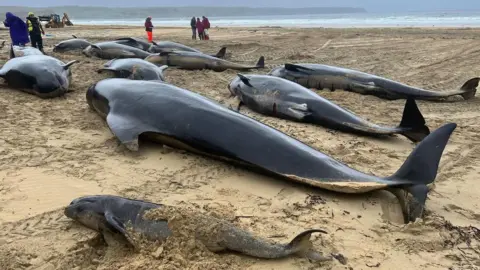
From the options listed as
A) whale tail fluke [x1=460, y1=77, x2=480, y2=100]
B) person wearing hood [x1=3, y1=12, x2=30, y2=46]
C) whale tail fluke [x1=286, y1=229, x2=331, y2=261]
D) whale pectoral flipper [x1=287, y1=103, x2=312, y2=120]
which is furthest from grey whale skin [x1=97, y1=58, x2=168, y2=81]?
person wearing hood [x1=3, y1=12, x2=30, y2=46]

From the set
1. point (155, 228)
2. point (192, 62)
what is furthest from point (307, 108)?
point (192, 62)

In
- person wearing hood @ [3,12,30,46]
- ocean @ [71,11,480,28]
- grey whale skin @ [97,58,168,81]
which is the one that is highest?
person wearing hood @ [3,12,30,46]

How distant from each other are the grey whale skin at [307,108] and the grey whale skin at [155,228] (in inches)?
137

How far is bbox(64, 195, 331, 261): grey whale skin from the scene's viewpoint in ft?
11.4

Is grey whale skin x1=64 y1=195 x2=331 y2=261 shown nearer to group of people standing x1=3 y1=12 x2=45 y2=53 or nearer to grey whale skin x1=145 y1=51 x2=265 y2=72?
grey whale skin x1=145 y1=51 x2=265 y2=72

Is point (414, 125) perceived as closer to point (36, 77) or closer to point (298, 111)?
point (298, 111)

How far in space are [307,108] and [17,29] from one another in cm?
1327

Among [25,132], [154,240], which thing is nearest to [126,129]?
[25,132]

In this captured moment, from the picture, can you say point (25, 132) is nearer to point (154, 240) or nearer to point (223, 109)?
point (223, 109)

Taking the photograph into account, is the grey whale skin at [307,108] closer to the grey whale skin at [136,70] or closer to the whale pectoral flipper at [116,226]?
the grey whale skin at [136,70]

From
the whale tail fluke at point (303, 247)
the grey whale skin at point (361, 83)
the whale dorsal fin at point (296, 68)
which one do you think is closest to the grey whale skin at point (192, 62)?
the whale dorsal fin at point (296, 68)

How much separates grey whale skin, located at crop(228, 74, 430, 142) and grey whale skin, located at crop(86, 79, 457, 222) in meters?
1.88

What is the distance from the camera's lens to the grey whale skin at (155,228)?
3463 millimetres

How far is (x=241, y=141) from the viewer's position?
518cm
